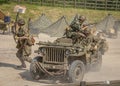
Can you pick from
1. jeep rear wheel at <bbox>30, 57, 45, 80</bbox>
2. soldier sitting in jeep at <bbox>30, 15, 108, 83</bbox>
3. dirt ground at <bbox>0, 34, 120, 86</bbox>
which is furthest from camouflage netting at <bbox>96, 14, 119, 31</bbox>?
jeep rear wheel at <bbox>30, 57, 45, 80</bbox>

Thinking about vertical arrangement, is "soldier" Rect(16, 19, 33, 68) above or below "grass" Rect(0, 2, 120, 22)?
above

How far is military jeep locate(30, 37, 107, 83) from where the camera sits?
14.6 metres

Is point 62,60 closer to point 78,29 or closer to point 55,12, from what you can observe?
point 78,29

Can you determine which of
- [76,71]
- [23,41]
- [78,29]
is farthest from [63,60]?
[23,41]

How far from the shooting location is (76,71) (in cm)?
1477

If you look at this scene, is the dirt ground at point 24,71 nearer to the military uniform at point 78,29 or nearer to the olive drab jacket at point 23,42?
the olive drab jacket at point 23,42

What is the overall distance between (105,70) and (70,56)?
3.13 metres

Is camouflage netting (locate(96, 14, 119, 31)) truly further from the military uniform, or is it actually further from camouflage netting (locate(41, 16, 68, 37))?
the military uniform

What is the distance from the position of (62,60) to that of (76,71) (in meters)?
0.62

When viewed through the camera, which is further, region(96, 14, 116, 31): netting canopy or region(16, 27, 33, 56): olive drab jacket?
region(96, 14, 116, 31): netting canopy

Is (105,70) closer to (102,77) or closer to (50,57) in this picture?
(102,77)

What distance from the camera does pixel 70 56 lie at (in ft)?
48.6

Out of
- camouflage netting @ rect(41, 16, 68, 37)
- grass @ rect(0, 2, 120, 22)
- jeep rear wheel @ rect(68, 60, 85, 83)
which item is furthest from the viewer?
grass @ rect(0, 2, 120, 22)

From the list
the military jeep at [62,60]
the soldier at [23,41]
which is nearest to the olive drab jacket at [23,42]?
the soldier at [23,41]
